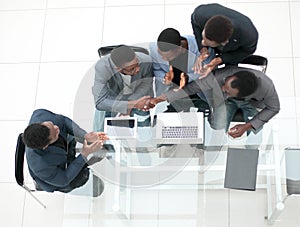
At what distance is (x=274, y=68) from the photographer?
3875 mm

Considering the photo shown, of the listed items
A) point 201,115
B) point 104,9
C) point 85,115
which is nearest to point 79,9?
point 104,9

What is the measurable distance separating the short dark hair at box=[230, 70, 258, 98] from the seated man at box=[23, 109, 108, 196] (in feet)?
2.61

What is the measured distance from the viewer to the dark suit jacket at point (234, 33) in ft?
9.29

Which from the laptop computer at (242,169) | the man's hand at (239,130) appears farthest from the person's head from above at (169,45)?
the laptop computer at (242,169)

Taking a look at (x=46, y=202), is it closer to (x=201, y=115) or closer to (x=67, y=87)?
(x=67, y=87)

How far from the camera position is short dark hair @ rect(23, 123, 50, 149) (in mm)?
2703

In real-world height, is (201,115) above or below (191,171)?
above

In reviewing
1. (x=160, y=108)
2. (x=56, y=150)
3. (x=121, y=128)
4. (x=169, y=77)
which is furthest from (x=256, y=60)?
(x=56, y=150)

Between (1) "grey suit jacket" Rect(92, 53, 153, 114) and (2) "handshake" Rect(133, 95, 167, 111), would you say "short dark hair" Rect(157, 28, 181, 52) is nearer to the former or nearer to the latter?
(1) "grey suit jacket" Rect(92, 53, 153, 114)

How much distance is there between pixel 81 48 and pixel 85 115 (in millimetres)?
1245

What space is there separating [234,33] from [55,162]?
1253 millimetres

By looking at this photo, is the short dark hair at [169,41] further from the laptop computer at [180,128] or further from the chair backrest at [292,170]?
the chair backrest at [292,170]

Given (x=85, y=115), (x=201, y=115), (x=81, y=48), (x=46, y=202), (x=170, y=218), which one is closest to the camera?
(x=201, y=115)

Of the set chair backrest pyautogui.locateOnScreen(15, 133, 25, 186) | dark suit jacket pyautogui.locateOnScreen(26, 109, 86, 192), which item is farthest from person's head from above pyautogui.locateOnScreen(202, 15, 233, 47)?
chair backrest pyautogui.locateOnScreen(15, 133, 25, 186)
